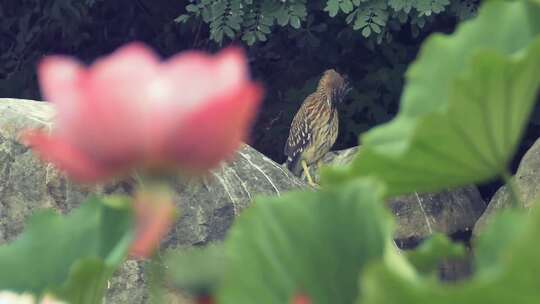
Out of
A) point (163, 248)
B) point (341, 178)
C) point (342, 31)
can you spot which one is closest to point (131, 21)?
point (342, 31)

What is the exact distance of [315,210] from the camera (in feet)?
2.67

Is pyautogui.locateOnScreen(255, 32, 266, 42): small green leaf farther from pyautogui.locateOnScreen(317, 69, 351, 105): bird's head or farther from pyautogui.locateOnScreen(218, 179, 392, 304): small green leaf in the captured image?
pyautogui.locateOnScreen(218, 179, 392, 304): small green leaf

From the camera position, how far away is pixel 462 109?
0.87m

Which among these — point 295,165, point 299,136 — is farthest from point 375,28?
point 295,165

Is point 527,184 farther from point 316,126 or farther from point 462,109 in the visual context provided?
point 462,109

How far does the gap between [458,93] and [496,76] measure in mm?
26

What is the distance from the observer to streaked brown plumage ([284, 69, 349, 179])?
37.7ft

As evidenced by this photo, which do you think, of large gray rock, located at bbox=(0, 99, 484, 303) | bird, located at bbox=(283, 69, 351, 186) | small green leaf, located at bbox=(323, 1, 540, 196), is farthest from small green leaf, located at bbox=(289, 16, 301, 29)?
small green leaf, located at bbox=(323, 1, 540, 196)

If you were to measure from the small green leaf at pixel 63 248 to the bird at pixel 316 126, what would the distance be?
1025 cm

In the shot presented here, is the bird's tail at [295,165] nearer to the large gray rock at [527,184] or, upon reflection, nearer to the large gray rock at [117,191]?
the large gray rock at [527,184]

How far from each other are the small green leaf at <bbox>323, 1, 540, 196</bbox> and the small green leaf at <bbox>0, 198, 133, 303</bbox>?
0.16 meters

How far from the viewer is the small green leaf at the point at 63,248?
940 mm

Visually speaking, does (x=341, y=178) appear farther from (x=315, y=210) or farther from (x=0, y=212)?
(x=0, y=212)

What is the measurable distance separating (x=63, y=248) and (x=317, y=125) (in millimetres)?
10674
